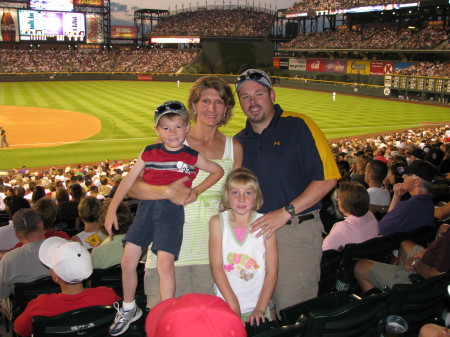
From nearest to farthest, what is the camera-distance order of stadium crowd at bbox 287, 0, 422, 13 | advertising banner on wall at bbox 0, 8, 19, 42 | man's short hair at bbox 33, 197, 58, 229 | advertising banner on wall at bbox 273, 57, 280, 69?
man's short hair at bbox 33, 197, 58, 229 → stadium crowd at bbox 287, 0, 422, 13 → advertising banner on wall at bbox 0, 8, 19, 42 → advertising banner on wall at bbox 273, 57, 280, 69

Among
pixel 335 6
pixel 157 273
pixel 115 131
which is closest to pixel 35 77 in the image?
pixel 115 131

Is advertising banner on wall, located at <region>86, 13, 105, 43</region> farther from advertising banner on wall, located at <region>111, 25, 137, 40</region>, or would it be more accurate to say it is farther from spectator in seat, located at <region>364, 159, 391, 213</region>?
spectator in seat, located at <region>364, 159, 391, 213</region>

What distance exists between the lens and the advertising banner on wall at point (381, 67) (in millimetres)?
52438

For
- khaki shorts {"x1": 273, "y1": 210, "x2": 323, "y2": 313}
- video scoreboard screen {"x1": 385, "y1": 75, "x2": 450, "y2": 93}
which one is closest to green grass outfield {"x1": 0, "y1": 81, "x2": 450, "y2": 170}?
video scoreboard screen {"x1": 385, "y1": 75, "x2": 450, "y2": 93}

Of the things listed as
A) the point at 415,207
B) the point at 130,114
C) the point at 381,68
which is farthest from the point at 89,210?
the point at 381,68

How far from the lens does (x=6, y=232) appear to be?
603 centimetres

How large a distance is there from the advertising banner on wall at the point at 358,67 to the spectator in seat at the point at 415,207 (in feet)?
178

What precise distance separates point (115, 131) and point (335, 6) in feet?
168

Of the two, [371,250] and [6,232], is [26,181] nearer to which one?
[6,232]

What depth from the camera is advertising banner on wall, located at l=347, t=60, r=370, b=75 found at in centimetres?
5631

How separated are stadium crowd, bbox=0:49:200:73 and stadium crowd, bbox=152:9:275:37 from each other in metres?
6.21

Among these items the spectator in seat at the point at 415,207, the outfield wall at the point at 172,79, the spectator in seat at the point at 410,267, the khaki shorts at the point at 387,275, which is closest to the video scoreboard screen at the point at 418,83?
the outfield wall at the point at 172,79

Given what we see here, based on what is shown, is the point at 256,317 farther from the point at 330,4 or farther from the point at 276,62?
the point at 276,62

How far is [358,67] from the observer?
5741 cm
